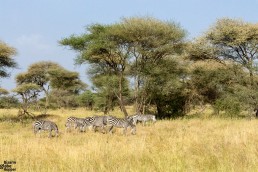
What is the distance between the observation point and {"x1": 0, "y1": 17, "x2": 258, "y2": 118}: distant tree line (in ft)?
79.6

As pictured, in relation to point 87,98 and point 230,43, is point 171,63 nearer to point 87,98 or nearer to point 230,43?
point 230,43

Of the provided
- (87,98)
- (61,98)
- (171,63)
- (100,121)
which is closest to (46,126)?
(100,121)

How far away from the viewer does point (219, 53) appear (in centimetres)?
2622

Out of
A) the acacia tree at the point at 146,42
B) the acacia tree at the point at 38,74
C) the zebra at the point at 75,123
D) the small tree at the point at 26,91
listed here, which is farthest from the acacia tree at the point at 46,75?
the zebra at the point at 75,123

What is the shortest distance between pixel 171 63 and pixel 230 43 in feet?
13.8

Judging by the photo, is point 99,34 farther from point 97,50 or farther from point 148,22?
point 148,22

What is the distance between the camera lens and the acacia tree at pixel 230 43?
24.4 metres

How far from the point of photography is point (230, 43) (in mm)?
24641

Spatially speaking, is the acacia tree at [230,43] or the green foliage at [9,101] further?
the green foliage at [9,101]

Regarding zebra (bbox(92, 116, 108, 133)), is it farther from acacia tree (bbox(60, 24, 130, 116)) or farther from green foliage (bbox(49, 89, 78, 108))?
green foliage (bbox(49, 89, 78, 108))

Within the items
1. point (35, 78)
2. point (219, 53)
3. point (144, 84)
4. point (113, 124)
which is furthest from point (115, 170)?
point (35, 78)

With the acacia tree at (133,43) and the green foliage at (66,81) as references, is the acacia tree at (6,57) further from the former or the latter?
the green foliage at (66,81)

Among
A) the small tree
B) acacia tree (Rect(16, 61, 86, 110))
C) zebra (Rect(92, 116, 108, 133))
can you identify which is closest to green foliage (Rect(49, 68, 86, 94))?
acacia tree (Rect(16, 61, 86, 110))

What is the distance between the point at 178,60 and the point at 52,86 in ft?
75.5
